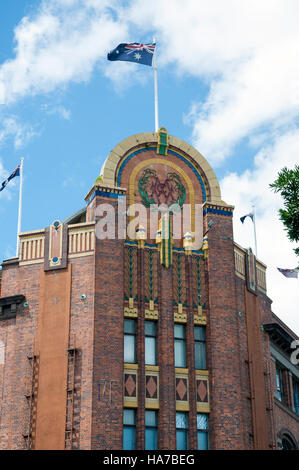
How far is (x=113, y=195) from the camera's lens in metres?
39.3

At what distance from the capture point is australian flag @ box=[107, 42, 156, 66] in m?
42.4

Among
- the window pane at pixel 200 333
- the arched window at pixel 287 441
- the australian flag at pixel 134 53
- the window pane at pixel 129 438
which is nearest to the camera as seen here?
the window pane at pixel 129 438

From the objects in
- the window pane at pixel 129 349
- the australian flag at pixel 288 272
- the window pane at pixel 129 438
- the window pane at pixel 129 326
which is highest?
the australian flag at pixel 288 272

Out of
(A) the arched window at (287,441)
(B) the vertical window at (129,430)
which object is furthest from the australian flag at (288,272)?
(A) the arched window at (287,441)

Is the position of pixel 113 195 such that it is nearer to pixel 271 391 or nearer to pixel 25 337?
pixel 25 337

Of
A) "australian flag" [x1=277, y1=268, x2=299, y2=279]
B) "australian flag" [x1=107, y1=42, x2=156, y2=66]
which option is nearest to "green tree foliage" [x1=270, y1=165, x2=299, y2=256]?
"australian flag" [x1=277, y1=268, x2=299, y2=279]

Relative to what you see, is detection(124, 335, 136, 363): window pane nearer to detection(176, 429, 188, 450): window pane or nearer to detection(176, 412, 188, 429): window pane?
Answer: detection(176, 412, 188, 429): window pane

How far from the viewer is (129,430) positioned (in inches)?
1420

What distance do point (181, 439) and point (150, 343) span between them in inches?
173

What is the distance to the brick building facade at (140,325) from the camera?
3591cm

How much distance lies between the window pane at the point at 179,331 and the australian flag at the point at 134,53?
44.9 ft

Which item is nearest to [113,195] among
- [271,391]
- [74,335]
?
[74,335]

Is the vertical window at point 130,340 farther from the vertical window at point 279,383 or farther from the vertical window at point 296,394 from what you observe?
the vertical window at point 296,394
